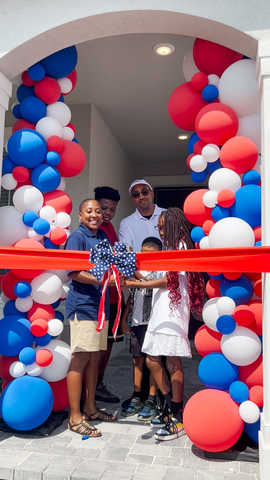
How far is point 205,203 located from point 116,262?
79cm

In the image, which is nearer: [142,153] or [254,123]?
[254,123]

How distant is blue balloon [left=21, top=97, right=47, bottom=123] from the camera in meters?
3.25

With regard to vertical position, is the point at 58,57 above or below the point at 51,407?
above

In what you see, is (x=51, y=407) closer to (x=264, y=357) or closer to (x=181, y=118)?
(x=264, y=357)

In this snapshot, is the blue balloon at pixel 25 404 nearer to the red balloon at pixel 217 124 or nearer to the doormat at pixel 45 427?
the doormat at pixel 45 427

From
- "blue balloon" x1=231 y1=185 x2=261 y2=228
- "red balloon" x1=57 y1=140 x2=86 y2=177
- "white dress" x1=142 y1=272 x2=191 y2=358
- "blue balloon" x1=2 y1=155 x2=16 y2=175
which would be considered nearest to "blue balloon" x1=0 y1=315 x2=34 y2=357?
"white dress" x1=142 y1=272 x2=191 y2=358

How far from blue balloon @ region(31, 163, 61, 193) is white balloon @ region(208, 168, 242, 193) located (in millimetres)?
1283

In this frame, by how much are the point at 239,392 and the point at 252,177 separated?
1443mm

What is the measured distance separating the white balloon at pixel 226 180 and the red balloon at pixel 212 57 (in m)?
0.88

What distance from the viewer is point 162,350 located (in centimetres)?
293

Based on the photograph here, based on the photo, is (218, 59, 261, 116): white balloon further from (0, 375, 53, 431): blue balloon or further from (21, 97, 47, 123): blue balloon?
(0, 375, 53, 431): blue balloon

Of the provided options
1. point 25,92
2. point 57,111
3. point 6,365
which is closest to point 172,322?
point 6,365

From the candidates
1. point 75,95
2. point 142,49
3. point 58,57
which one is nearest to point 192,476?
point 58,57

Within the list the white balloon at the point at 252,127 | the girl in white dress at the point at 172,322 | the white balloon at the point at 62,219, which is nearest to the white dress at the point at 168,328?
the girl in white dress at the point at 172,322
